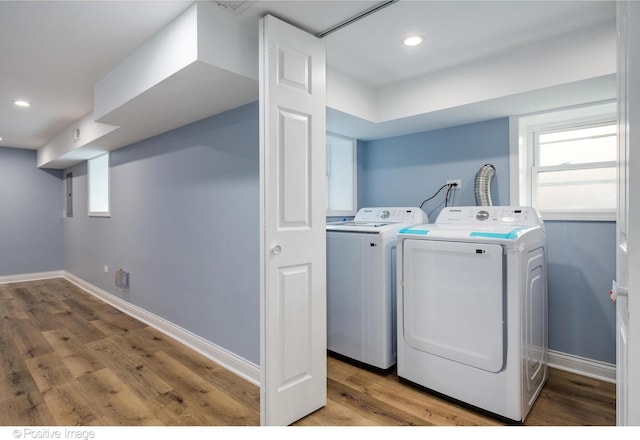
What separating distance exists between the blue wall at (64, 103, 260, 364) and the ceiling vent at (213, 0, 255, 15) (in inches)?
24.8

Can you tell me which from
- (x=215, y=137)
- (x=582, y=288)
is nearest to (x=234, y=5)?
(x=215, y=137)

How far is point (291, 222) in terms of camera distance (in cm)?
185

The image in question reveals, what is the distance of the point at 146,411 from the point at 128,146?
9.62 ft

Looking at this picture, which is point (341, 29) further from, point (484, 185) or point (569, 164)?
point (569, 164)

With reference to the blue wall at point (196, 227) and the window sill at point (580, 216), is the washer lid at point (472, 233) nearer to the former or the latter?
the window sill at point (580, 216)

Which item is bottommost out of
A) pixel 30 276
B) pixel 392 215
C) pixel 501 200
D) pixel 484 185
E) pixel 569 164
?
pixel 30 276

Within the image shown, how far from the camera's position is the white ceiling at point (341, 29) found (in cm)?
175

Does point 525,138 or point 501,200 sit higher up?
point 525,138

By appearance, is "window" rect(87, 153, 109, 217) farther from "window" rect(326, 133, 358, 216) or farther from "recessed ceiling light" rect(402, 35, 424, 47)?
"recessed ceiling light" rect(402, 35, 424, 47)

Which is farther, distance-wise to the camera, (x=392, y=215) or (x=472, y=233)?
(x=392, y=215)

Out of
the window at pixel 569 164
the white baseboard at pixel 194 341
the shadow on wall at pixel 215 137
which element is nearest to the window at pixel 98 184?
the white baseboard at pixel 194 341

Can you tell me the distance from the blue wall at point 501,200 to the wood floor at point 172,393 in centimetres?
34

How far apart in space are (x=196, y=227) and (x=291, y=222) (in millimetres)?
1315

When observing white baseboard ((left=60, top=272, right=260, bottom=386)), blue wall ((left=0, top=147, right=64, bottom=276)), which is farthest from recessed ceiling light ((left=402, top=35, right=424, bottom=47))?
blue wall ((left=0, top=147, right=64, bottom=276))
